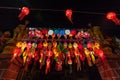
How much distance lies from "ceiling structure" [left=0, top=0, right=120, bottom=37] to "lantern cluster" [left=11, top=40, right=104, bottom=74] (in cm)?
138

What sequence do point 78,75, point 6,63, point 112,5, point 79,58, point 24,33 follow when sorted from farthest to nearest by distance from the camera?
point 112,5
point 24,33
point 79,58
point 78,75
point 6,63

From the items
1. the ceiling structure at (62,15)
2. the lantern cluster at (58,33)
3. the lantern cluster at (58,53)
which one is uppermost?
the ceiling structure at (62,15)

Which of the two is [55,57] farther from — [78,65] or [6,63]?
[6,63]

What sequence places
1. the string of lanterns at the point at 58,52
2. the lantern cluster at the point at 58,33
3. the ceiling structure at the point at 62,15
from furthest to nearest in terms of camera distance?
the ceiling structure at the point at 62,15 → the lantern cluster at the point at 58,33 → the string of lanterns at the point at 58,52

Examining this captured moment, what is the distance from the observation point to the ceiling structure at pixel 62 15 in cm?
548

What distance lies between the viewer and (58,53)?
4238mm

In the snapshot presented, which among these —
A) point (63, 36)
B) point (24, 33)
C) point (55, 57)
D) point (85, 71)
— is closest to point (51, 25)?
point (63, 36)

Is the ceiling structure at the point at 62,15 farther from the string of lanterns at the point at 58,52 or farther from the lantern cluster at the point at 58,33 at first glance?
the string of lanterns at the point at 58,52

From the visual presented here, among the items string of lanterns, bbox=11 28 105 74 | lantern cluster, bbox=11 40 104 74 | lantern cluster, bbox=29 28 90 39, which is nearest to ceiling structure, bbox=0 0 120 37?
lantern cluster, bbox=29 28 90 39

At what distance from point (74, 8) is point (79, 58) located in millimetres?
2426

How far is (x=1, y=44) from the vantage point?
14.6 ft

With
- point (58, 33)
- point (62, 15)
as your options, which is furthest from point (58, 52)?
point (62, 15)

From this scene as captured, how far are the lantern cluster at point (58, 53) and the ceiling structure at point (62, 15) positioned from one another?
1379mm

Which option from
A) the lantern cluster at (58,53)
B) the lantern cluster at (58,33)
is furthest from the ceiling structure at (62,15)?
the lantern cluster at (58,53)
